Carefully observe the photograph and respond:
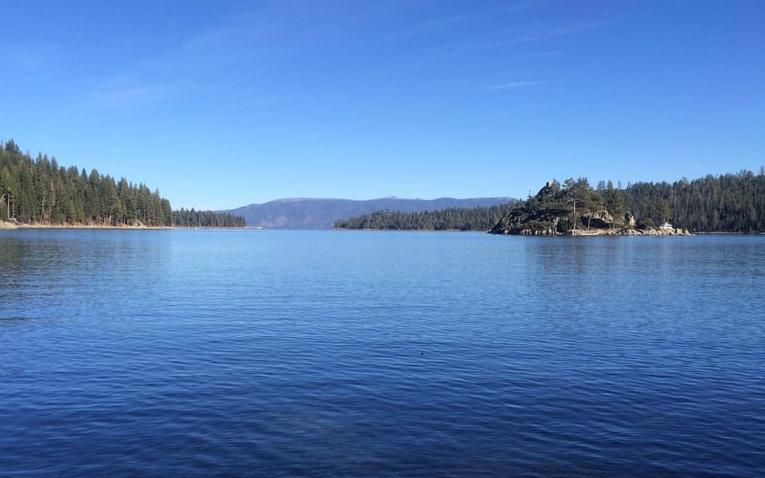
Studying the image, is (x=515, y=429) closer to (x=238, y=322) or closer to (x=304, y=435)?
(x=304, y=435)

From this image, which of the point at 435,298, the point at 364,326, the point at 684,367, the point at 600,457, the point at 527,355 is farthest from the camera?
the point at 435,298

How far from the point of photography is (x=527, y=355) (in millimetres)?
29094

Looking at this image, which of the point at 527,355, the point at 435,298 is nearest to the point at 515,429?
the point at 527,355

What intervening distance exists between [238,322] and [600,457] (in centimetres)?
2658

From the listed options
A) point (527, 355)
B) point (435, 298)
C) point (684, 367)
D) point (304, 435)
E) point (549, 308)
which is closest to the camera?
point (304, 435)

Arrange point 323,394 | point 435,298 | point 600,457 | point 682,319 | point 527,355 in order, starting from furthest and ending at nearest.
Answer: point 435,298
point 682,319
point 527,355
point 323,394
point 600,457

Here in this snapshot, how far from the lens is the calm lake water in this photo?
53.5 ft

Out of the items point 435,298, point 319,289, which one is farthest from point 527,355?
point 319,289

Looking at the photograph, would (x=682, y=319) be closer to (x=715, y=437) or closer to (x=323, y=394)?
(x=715, y=437)

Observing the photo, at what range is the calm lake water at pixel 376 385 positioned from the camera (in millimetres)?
16297

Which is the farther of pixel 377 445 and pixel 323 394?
pixel 323 394

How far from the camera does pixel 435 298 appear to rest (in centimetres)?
5100

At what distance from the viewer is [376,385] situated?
76.7 feet

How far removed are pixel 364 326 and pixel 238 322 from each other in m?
8.57
